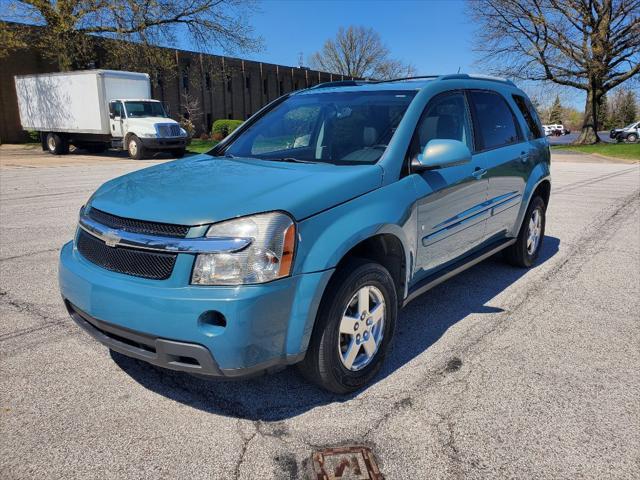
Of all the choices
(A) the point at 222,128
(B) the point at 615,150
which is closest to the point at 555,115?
(B) the point at 615,150

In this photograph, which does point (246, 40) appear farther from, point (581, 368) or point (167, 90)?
point (581, 368)

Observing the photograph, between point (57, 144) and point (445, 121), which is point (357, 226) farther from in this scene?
point (57, 144)

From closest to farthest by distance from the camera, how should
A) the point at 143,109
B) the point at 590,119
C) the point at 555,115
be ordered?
1. the point at 143,109
2. the point at 590,119
3. the point at 555,115

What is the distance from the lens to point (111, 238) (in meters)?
2.75

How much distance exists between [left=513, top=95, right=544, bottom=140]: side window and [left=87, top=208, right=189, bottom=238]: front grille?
4.09m

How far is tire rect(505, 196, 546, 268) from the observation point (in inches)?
214

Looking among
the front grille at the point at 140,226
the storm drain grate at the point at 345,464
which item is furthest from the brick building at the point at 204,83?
the storm drain grate at the point at 345,464

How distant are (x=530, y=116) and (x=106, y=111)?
20.6 m

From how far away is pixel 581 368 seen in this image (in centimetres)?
342

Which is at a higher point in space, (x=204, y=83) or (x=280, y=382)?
(x=204, y=83)

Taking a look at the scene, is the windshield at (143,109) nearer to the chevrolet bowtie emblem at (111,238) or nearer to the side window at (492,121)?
the side window at (492,121)

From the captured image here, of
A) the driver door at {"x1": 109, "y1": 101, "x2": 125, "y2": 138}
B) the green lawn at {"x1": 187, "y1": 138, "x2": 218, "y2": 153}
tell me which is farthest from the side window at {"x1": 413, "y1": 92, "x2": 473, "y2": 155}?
the green lawn at {"x1": 187, "y1": 138, "x2": 218, "y2": 153}

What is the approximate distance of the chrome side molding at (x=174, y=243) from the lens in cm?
248

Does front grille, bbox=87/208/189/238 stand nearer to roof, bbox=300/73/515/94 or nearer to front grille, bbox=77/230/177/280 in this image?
front grille, bbox=77/230/177/280
